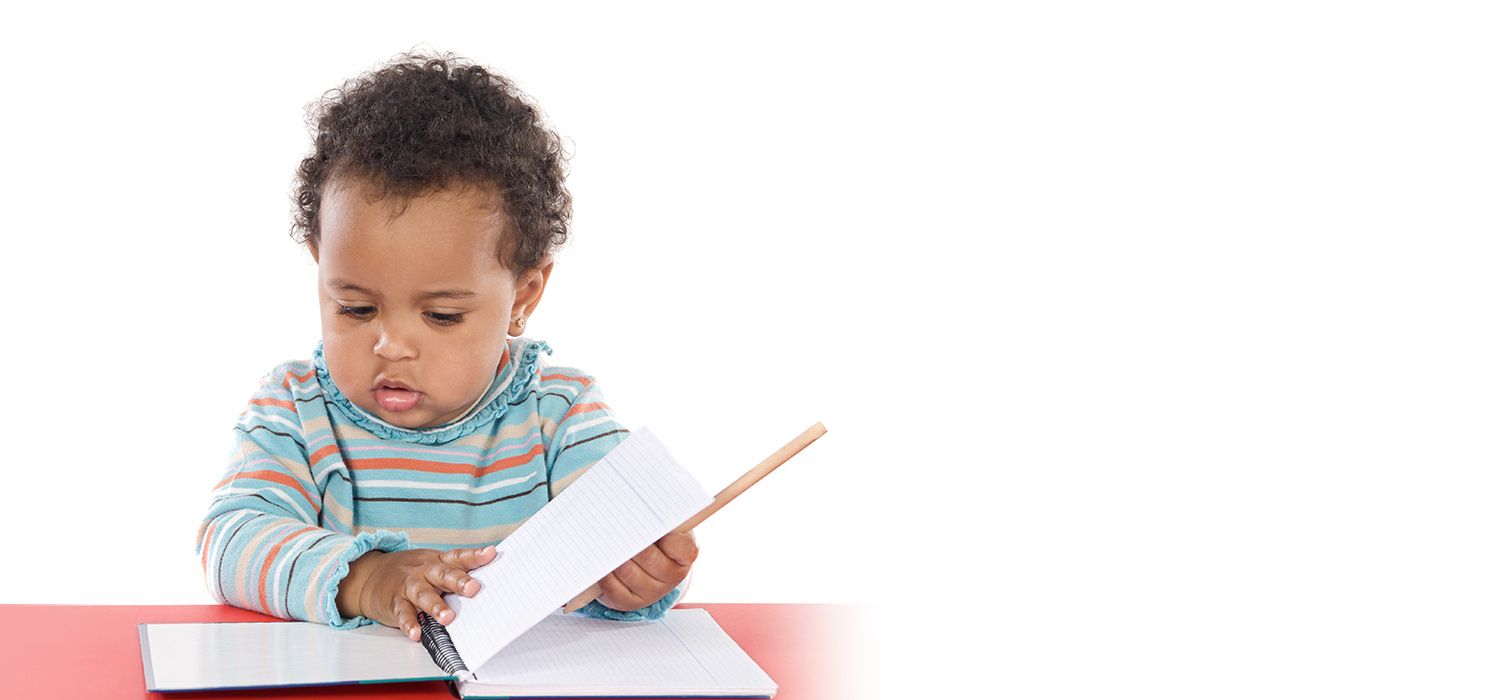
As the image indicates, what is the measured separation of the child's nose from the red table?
0.26 meters

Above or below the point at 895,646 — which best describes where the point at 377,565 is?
above

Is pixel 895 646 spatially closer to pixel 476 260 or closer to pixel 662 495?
pixel 662 495

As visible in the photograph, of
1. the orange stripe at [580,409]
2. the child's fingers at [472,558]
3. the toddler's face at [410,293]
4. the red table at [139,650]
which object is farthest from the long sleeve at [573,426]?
the child's fingers at [472,558]

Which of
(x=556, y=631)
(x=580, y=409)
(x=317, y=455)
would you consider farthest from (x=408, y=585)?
(x=580, y=409)

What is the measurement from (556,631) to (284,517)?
1.00 feet

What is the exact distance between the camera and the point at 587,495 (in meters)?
1.22

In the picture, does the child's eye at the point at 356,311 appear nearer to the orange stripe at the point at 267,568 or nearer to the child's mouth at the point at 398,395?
the child's mouth at the point at 398,395

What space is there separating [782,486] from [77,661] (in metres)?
2.02

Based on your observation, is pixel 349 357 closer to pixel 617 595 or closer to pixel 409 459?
pixel 409 459

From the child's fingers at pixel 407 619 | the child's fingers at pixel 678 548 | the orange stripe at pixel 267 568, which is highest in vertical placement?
the orange stripe at pixel 267 568

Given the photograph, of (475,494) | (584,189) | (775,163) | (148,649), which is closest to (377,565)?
(148,649)

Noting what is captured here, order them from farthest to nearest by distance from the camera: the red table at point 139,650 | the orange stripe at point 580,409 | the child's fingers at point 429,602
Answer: the orange stripe at point 580,409 < the child's fingers at point 429,602 < the red table at point 139,650

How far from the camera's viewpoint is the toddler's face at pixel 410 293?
A: 139 cm

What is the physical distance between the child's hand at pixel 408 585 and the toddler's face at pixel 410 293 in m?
0.23
